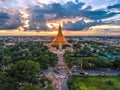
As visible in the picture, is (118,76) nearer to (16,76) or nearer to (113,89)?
(113,89)

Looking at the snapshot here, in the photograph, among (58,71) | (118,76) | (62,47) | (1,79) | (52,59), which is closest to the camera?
(1,79)

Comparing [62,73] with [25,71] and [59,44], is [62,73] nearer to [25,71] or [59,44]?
[25,71]

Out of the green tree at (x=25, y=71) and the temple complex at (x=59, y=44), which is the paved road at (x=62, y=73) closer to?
the green tree at (x=25, y=71)

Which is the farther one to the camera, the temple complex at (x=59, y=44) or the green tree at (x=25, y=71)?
the temple complex at (x=59, y=44)

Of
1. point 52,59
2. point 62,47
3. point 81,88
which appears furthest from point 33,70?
point 62,47

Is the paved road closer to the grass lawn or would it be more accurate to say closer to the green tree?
the grass lawn

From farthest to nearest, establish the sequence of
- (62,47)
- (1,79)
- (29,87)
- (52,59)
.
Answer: (62,47)
(52,59)
(1,79)
(29,87)

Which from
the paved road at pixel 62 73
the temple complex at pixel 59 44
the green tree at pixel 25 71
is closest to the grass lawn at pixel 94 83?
the paved road at pixel 62 73

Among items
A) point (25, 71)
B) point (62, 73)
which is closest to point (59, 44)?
point (62, 73)

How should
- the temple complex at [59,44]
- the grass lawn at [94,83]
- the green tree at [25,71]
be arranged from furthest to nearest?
the temple complex at [59,44] → the grass lawn at [94,83] → the green tree at [25,71]
